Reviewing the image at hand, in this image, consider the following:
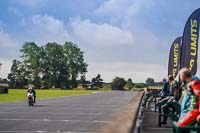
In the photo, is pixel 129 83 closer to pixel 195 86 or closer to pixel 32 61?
pixel 32 61

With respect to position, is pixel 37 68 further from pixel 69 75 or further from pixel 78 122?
pixel 78 122

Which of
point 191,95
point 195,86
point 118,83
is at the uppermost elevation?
point 118,83

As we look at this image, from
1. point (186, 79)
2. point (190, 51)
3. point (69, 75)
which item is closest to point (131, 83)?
point (69, 75)

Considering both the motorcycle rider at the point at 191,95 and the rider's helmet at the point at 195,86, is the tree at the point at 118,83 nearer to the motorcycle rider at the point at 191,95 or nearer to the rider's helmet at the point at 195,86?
the motorcycle rider at the point at 191,95

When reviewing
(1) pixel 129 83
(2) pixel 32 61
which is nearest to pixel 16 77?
(2) pixel 32 61

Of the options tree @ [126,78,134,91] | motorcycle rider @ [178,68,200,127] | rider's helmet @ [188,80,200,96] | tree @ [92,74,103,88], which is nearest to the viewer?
motorcycle rider @ [178,68,200,127]

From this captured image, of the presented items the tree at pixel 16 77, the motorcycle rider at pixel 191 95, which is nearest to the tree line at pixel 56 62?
the tree at pixel 16 77

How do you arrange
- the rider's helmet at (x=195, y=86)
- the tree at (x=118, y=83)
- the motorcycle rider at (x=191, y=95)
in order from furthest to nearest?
the tree at (x=118, y=83) → the rider's helmet at (x=195, y=86) → the motorcycle rider at (x=191, y=95)

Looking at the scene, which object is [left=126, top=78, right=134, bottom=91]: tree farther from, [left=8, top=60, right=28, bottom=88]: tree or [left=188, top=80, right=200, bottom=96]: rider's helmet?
[left=188, top=80, right=200, bottom=96]: rider's helmet

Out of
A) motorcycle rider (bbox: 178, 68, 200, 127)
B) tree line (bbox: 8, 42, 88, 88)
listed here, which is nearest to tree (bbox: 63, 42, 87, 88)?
tree line (bbox: 8, 42, 88, 88)

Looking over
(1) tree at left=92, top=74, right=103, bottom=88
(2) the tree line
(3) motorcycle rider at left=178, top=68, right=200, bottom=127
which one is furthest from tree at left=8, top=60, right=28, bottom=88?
(3) motorcycle rider at left=178, top=68, right=200, bottom=127

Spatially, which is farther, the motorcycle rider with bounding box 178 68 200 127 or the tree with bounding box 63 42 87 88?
the tree with bounding box 63 42 87 88

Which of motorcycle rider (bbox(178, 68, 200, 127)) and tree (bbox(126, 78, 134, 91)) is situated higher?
tree (bbox(126, 78, 134, 91))

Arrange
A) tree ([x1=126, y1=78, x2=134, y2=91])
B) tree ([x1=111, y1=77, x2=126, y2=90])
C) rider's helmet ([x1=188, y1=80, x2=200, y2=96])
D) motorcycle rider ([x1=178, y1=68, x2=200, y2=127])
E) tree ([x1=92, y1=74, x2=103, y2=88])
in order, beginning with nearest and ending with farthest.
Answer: motorcycle rider ([x1=178, y1=68, x2=200, y2=127]) → rider's helmet ([x1=188, y1=80, x2=200, y2=96]) → tree ([x1=126, y1=78, x2=134, y2=91]) → tree ([x1=111, y1=77, x2=126, y2=90]) → tree ([x1=92, y1=74, x2=103, y2=88])
